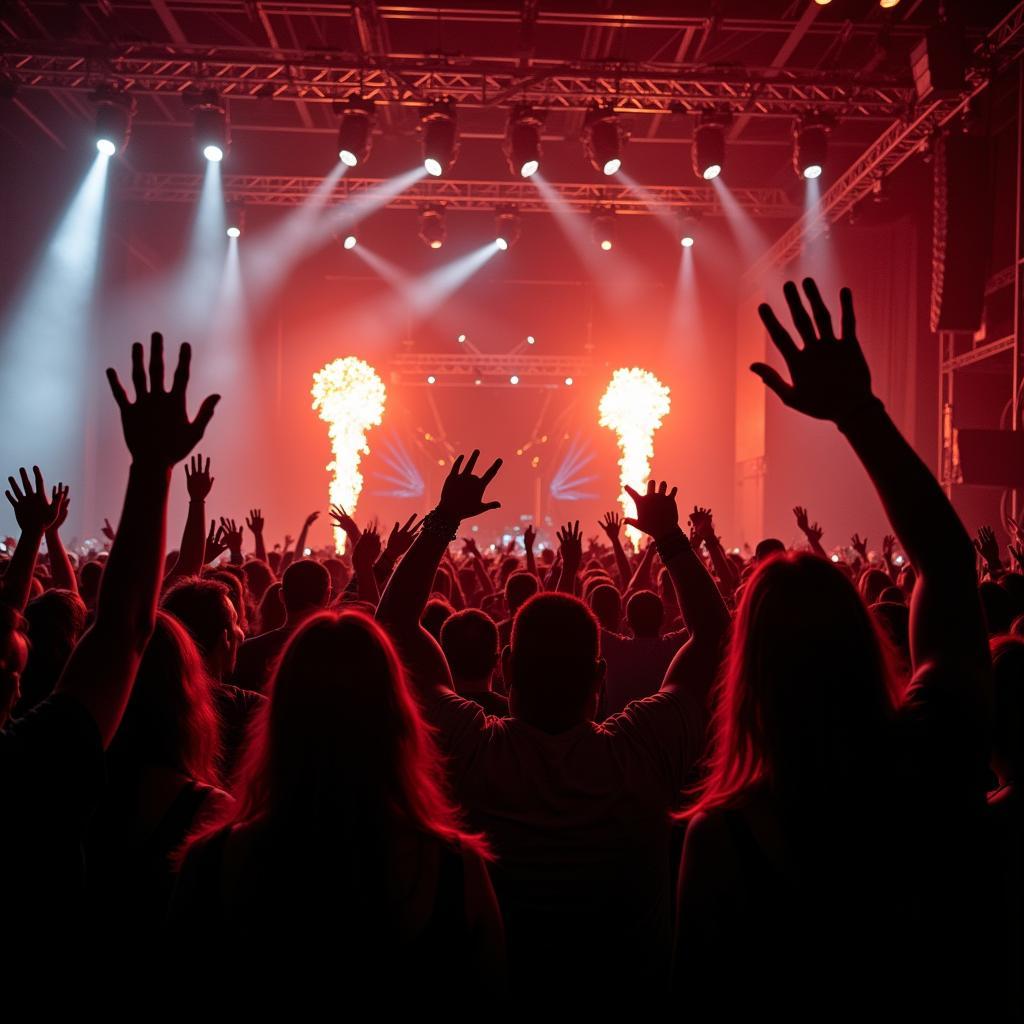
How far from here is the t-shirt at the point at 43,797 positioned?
1.59 meters

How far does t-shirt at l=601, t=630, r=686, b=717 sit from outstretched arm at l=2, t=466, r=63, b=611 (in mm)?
2611

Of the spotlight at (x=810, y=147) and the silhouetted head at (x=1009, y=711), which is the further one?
the spotlight at (x=810, y=147)

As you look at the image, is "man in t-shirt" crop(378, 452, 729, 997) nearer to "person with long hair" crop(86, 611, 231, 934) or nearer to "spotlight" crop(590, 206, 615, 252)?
"person with long hair" crop(86, 611, 231, 934)

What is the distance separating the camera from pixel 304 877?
5.47ft

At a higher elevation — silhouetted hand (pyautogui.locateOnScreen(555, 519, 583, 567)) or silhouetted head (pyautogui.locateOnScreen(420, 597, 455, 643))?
silhouetted hand (pyautogui.locateOnScreen(555, 519, 583, 567))

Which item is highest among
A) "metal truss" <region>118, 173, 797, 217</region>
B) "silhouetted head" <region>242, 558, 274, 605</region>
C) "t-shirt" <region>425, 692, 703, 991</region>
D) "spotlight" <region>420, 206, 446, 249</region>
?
"metal truss" <region>118, 173, 797, 217</region>

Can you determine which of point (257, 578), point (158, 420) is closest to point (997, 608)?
point (158, 420)

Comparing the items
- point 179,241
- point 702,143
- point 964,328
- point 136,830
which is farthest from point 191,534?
point 179,241

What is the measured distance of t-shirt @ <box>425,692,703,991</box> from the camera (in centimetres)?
226

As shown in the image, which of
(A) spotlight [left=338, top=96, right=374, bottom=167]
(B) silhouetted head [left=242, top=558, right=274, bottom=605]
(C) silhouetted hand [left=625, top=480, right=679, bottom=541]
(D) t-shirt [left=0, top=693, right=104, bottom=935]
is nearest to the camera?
(D) t-shirt [left=0, top=693, right=104, bottom=935]

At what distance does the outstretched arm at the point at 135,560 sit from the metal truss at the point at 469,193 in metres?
19.0

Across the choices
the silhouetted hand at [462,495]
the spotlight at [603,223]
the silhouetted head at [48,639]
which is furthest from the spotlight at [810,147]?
the silhouetted head at [48,639]

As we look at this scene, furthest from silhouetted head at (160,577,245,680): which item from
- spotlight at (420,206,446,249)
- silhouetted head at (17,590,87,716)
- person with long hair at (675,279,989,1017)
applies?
spotlight at (420,206,446,249)

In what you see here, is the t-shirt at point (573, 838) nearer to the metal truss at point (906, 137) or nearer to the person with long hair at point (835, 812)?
the person with long hair at point (835, 812)
